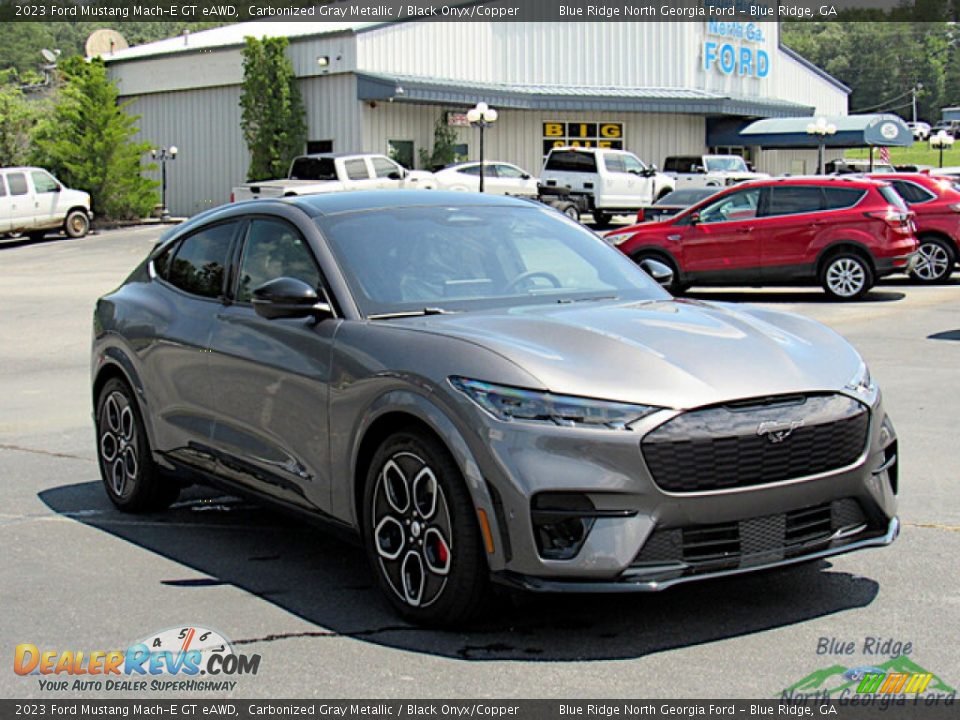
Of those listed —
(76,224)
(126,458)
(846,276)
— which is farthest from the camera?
(76,224)

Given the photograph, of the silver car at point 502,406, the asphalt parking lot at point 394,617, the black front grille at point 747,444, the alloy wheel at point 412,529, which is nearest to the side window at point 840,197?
the asphalt parking lot at point 394,617

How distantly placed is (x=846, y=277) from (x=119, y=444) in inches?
546

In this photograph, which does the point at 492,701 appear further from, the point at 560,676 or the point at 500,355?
the point at 500,355

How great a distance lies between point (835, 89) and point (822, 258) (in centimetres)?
4298

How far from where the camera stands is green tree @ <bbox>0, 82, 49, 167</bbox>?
46.0 m

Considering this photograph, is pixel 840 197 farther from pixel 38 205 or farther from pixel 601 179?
pixel 38 205

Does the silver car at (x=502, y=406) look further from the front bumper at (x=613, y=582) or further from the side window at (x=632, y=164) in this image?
the side window at (x=632, y=164)

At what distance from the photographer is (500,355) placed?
4.71 m

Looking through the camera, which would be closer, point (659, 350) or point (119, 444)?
point (659, 350)

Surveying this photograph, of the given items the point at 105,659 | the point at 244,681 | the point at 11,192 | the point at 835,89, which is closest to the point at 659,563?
the point at 244,681

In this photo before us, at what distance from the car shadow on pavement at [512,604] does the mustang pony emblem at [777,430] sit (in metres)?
0.49

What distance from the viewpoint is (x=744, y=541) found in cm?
457

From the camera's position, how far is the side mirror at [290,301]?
544 centimetres

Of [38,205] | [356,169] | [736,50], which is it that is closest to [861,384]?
[356,169]
